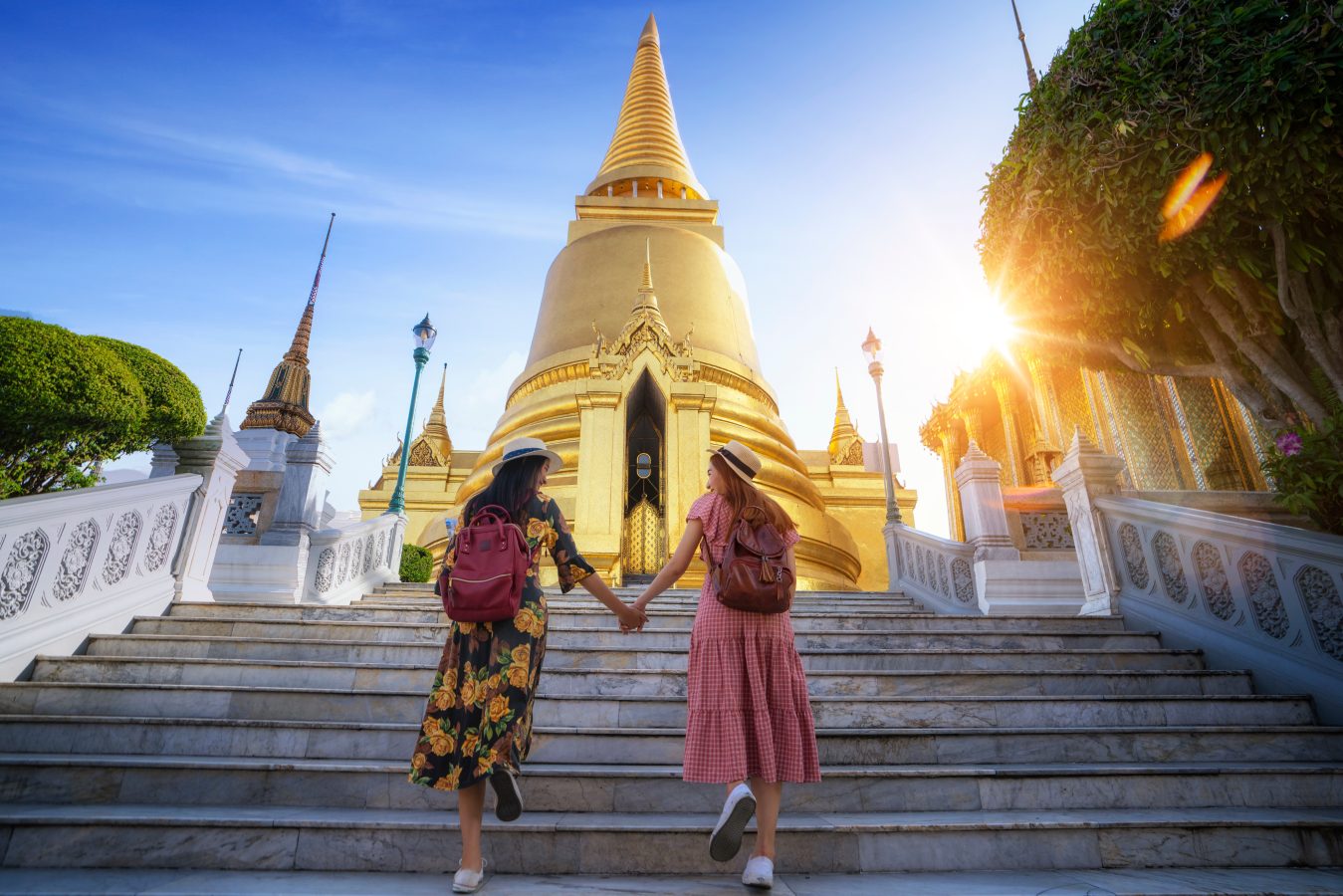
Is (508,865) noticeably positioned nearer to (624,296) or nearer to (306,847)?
(306,847)

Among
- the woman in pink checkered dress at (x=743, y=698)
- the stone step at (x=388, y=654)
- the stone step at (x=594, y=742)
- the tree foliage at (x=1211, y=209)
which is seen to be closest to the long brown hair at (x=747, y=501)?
the woman in pink checkered dress at (x=743, y=698)

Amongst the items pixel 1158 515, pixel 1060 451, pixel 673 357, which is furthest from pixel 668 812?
pixel 1060 451

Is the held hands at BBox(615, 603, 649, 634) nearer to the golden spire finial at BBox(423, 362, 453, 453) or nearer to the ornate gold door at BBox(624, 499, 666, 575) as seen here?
the ornate gold door at BBox(624, 499, 666, 575)

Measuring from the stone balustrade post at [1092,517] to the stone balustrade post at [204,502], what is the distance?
756 cm

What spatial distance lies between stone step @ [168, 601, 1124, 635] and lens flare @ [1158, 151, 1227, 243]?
3.31 metres

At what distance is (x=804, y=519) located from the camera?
40.1 feet

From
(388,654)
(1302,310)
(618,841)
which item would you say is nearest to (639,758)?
(618,841)

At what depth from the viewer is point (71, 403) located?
479 cm

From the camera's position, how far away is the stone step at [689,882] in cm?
231

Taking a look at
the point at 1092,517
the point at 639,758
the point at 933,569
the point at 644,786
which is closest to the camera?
the point at 644,786

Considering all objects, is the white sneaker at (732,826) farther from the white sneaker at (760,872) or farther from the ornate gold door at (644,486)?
the ornate gold door at (644,486)

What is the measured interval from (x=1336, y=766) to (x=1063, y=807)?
142 cm

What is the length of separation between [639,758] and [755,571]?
1.46m

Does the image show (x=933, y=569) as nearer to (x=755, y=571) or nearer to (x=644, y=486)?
(x=644, y=486)
